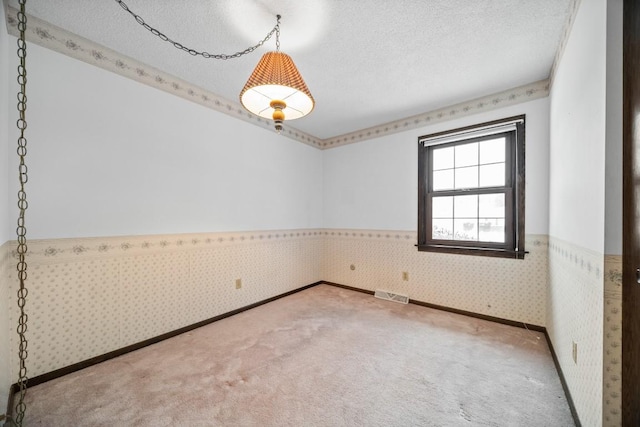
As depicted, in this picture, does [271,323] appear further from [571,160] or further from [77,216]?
[571,160]

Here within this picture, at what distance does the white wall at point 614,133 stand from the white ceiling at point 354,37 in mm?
723

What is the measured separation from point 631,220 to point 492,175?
1.95 meters

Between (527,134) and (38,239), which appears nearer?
(38,239)

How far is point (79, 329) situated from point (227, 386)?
1.27 metres

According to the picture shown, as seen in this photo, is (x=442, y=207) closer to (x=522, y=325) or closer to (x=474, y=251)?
(x=474, y=251)

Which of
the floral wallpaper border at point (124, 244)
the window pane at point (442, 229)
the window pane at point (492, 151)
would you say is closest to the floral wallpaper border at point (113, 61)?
the floral wallpaper border at point (124, 244)

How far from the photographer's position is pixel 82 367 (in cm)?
190

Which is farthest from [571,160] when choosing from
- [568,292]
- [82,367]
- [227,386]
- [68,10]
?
[82,367]

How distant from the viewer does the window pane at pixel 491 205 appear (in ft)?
9.19

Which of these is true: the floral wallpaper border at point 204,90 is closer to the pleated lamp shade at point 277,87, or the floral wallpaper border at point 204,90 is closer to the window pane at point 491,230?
the window pane at point 491,230

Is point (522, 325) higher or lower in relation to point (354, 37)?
lower

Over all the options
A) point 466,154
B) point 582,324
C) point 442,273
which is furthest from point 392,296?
point 582,324

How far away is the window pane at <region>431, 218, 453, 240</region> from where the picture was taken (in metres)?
3.15

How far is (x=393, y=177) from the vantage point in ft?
11.7
